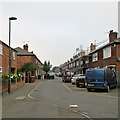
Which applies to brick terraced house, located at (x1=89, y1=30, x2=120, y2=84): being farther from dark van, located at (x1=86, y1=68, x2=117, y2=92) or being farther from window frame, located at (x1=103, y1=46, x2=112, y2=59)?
dark van, located at (x1=86, y1=68, x2=117, y2=92)

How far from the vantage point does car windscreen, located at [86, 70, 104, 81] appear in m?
15.4

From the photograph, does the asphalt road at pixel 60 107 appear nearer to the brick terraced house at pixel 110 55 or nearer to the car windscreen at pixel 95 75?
the car windscreen at pixel 95 75

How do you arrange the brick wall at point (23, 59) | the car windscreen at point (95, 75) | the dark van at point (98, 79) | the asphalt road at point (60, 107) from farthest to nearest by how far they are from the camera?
the brick wall at point (23, 59) → the car windscreen at point (95, 75) → the dark van at point (98, 79) → the asphalt road at point (60, 107)

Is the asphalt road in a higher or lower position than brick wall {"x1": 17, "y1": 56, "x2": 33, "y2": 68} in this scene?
lower

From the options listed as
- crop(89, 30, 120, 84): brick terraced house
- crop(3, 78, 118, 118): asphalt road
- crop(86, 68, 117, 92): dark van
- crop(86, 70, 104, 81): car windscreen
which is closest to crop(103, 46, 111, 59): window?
crop(89, 30, 120, 84): brick terraced house

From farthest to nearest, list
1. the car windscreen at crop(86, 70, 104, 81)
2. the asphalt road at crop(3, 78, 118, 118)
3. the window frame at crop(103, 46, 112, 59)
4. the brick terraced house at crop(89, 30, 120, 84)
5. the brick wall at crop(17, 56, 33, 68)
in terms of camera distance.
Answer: the brick wall at crop(17, 56, 33, 68) < the window frame at crop(103, 46, 112, 59) < the brick terraced house at crop(89, 30, 120, 84) < the car windscreen at crop(86, 70, 104, 81) < the asphalt road at crop(3, 78, 118, 118)

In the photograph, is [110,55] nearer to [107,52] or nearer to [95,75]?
[107,52]

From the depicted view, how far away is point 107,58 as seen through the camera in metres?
25.0

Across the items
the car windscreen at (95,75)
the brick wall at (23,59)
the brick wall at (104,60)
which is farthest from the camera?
the brick wall at (23,59)

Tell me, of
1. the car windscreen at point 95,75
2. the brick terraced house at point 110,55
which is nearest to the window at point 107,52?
the brick terraced house at point 110,55

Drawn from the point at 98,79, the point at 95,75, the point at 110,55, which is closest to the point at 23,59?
the point at 110,55

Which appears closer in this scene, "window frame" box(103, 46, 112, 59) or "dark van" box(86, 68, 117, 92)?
"dark van" box(86, 68, 117, 92)

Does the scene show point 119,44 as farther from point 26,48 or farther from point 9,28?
point 26,48

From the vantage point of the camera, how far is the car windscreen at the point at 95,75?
15.4 m
